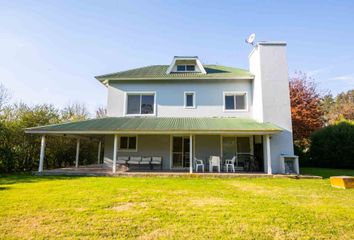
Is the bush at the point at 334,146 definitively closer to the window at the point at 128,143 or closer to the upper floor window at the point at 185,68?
the upper floor window at the point at 185,68

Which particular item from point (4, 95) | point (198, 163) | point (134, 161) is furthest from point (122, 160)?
point (4, 95)

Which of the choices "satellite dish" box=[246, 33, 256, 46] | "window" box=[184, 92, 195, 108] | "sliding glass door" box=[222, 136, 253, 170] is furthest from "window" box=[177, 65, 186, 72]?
"sliding glass door" box=[222, 136, 253, 170]

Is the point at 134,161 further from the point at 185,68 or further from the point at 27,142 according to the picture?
the point at 27,142

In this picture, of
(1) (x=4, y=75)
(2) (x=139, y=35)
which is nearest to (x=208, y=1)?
(2) (x=139, y=35)

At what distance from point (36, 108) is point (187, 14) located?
1303 cm

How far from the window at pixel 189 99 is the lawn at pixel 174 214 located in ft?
26.6

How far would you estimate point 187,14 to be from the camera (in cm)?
1301

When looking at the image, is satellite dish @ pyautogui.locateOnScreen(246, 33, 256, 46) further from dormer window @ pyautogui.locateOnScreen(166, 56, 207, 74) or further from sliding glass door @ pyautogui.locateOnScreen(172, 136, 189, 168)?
sliding glass door @ pyautogui.locateOnScreen(172, 136, 189, 168)

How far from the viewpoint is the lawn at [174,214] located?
417 centimetres

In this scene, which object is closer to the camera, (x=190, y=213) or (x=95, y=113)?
(x=190, y=213)

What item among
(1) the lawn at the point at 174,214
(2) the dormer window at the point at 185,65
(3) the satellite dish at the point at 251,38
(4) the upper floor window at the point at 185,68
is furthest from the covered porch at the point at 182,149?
(1) the lawn at the point at 174,214

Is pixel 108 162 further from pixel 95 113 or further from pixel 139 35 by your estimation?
pixel 95 113

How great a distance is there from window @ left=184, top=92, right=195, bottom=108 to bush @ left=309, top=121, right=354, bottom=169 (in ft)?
42.5

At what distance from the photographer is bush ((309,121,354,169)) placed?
18.4 metres
